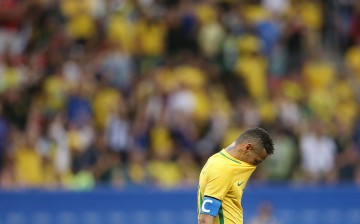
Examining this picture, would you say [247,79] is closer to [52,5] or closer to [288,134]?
[288,134]

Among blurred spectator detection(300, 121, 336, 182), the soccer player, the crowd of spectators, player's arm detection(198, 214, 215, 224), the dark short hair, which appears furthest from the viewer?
blurred spectator detection(300, 121, 336, 182)

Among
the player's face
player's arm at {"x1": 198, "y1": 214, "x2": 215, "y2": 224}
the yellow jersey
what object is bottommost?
player's arm at {"x1": 198, "y1": 214, "x2": 215, "y2": 224}

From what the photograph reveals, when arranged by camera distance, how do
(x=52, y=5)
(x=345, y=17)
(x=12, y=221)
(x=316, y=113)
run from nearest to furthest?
(x=12, y=221) → (x=316, y=113) → (x=52, y=5) → (x=345, y=17)

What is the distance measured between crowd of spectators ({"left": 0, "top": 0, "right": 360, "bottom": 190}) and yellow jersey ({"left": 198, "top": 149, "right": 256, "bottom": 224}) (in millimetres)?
8556

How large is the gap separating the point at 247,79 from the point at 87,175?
3.74 meters

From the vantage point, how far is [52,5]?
20.3m

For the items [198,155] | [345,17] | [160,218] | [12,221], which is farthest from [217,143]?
[345,17]

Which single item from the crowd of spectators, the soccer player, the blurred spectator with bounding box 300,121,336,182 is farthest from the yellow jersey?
the blurred spectator with bounding box 300,121,336,182

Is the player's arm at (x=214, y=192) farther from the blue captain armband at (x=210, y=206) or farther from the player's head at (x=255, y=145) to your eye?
the player's head at (x=255, y=145)

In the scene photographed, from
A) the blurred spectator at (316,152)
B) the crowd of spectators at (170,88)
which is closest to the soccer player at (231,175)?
the crowd of spectators at (170,88)

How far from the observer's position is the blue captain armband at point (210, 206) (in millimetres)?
8727

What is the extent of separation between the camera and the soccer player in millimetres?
8797

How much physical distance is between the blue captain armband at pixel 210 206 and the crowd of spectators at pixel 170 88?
8758 millimetres

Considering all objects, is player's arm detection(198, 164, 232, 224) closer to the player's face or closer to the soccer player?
the soccer player
